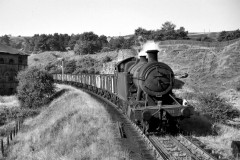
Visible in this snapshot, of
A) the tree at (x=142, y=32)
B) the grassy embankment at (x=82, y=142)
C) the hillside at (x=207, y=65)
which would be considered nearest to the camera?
the grassy embankment at (x=82, y=142)

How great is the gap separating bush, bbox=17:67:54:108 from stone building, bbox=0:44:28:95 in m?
14.8

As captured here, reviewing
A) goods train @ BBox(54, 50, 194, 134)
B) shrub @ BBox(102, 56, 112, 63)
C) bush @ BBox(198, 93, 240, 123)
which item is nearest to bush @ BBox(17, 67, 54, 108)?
goods train @ BBox(54, 50, 194, 134)

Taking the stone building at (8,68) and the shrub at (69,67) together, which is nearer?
the stone building at (8,68)

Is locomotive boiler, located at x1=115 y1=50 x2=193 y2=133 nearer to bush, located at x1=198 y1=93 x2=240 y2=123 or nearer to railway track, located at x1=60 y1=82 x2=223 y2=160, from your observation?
railway track, located at x1=60 y1=82 x2=223 y2=160

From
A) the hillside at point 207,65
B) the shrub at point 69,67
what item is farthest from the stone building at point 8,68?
the hillside at point 207,65

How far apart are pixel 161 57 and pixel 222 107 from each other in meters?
30.3

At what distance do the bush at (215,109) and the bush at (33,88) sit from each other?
2150 cm

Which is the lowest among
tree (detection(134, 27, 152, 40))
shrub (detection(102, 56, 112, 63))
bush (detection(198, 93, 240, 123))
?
bush (detection(198, 93, 240, 123))

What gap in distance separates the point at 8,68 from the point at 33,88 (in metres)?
18.3

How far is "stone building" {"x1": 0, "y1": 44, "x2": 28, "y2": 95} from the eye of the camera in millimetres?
44125

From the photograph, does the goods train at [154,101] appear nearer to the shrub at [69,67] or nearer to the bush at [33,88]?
the bush at [33,88]

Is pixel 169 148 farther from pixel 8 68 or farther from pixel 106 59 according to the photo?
pixel 106 59

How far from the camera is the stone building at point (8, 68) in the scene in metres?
44.1

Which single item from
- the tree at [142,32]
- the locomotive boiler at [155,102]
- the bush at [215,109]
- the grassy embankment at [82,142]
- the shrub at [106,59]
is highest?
the tree at [142,32]
